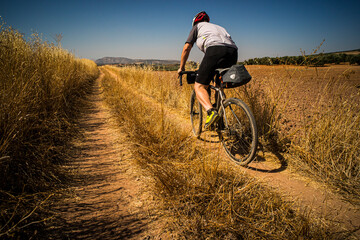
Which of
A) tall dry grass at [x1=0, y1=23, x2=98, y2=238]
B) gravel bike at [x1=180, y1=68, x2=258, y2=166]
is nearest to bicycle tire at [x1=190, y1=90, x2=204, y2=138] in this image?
gravel bike at [x1=180, y1=68, x2=258, y2=166]

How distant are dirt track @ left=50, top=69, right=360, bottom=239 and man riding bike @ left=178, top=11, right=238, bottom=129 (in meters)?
0.86

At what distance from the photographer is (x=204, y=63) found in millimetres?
2062

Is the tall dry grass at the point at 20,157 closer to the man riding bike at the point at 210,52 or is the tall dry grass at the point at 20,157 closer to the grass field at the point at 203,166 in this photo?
the grass field at the point at 203,166

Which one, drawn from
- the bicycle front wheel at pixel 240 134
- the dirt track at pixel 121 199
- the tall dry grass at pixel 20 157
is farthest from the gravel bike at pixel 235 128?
the tall dry grass at pixel 20 157

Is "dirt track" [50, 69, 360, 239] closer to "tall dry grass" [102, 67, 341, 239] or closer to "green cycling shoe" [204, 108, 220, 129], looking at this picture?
"tall dry grass" [102, 67, 341, 239]

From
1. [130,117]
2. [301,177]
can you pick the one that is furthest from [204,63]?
[301,177]

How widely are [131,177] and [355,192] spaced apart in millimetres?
2221

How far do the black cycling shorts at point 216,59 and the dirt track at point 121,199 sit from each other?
125 centimetres

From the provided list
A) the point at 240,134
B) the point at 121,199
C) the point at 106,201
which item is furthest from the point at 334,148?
the point at 106,201

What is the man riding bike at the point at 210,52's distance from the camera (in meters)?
1.96

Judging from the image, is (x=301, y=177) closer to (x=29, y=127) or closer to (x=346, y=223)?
(x=346, y=223)

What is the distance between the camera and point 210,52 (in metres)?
1.98

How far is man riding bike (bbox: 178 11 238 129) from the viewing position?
1.96m

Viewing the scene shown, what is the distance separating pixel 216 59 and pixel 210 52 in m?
0.13
